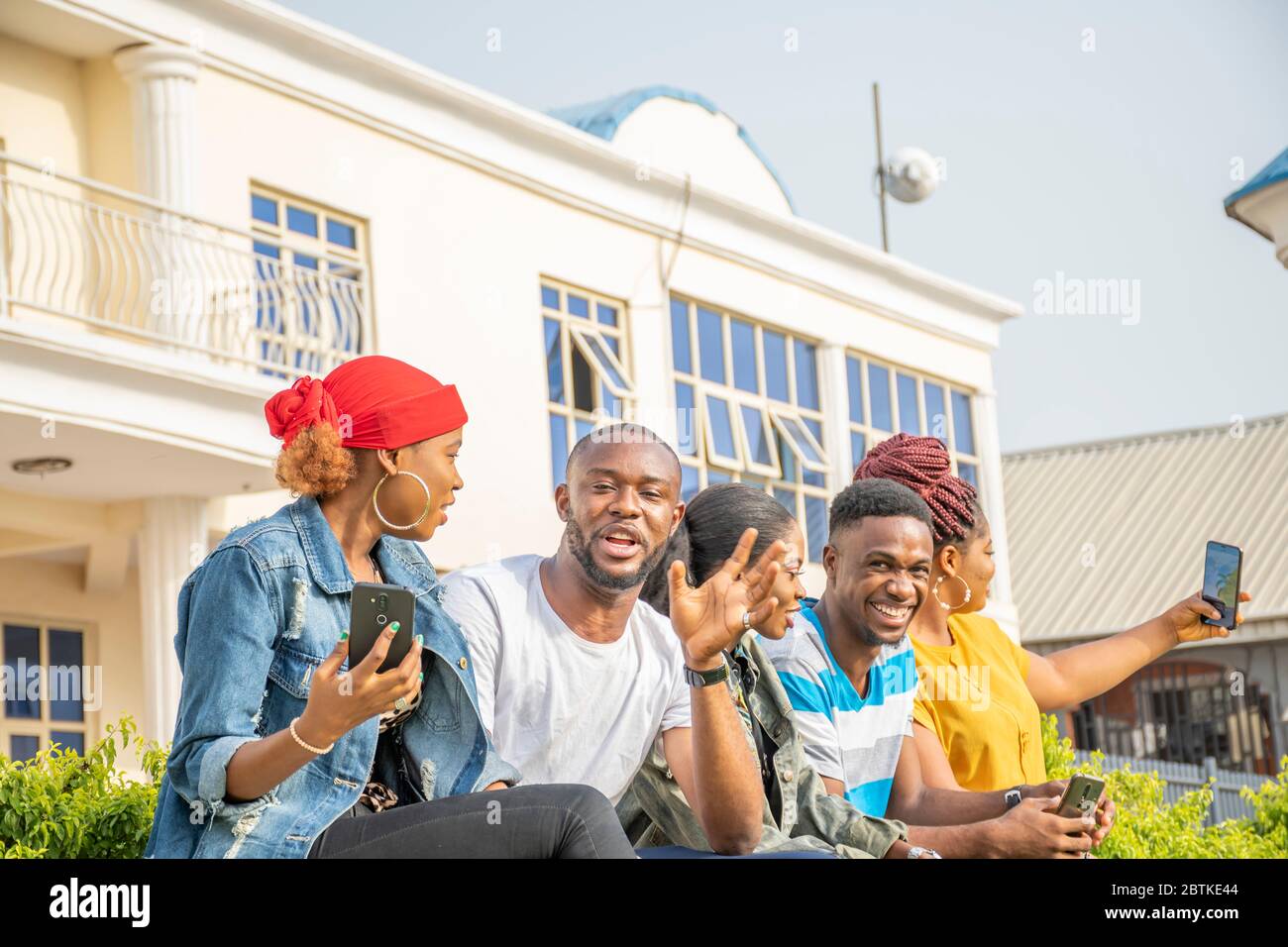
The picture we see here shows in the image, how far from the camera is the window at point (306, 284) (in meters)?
12.6

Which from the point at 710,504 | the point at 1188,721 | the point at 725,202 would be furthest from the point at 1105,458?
the point at 710,504

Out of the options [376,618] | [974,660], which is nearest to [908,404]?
[974,660]

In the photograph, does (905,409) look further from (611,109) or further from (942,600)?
(942,600)

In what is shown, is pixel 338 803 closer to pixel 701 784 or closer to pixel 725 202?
pixel 701 784

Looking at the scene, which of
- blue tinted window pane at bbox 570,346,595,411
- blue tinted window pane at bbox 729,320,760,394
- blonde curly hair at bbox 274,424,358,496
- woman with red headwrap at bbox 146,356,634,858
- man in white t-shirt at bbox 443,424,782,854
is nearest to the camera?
woman with red headwrap at bbox 146,356,634,858

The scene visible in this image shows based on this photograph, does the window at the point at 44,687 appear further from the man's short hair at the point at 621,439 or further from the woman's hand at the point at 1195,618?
the man's short hair at the point at 621,439

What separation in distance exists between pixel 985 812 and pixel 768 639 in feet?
2.27

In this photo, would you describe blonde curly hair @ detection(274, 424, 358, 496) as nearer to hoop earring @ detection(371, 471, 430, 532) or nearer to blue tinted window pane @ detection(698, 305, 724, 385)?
→ hoop earring @ detection(371, 471, 430, 532)

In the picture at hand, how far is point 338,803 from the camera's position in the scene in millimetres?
3217

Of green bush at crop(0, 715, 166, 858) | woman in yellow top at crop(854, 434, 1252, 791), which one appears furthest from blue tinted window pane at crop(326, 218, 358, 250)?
green bush at crop(0, 715, 166, 858)

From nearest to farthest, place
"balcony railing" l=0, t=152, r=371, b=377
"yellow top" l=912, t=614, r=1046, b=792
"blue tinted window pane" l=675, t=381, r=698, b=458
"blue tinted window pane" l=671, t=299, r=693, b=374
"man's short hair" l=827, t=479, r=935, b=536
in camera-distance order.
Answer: "man's short hair" l=827, t=479, r=935, b=536 < "yellow top" l=912, t=614, r=1046, b=792 < "balcony railing" l=0, t=152, r=371, b=377 < "blue tinted window pane" l=675, t=381, r=698, b=458 < "blue tinted window pane" l=671, t=299, r=693, b=374

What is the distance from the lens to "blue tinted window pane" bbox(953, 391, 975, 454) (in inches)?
848

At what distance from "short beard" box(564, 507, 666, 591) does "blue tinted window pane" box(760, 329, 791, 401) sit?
48.2 ft

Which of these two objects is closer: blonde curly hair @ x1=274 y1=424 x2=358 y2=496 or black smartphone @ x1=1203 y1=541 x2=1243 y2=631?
blonde curly hair @ x1=274 y1=424 x2=358 y2=496
